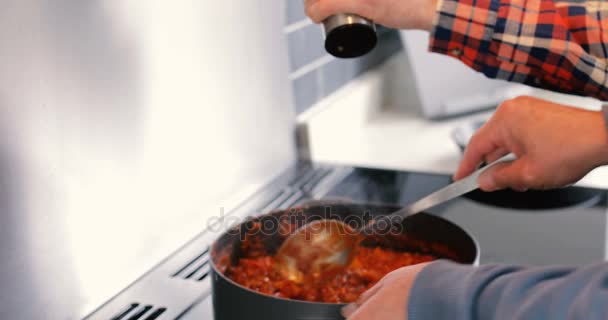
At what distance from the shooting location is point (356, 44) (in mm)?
782

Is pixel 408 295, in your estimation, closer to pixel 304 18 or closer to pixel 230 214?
pixel 230 214

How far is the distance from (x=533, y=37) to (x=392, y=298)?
517 mm

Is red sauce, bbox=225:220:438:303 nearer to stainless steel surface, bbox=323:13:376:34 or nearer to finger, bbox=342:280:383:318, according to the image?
finger, bbox=342:280:383:318

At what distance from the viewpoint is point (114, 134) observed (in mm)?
891

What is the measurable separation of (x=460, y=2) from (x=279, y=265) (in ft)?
1.37

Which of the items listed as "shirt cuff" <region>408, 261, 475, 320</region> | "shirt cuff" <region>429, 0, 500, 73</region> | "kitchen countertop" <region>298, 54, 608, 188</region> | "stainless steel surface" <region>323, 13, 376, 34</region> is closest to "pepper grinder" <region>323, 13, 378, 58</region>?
"stainless steel surface" <region>323, 13, 376, 34</region>

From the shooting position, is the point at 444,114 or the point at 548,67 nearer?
the point at 548,67

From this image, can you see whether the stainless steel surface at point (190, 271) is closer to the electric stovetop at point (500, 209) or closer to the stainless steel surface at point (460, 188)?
the electric stovetop at point (500, 209)

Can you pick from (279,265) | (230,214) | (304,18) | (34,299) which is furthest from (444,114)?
(34,299)

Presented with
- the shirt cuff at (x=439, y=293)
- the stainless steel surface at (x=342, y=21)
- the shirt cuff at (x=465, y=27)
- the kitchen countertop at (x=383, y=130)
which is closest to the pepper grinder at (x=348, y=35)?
the stainless steel surface at (x=342, y=21)

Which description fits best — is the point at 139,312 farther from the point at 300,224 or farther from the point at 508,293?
the point at 508,293

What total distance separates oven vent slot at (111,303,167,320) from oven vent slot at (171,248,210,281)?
0.08m

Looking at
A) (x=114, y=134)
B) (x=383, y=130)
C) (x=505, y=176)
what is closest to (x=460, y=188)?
(x=505, y=176)

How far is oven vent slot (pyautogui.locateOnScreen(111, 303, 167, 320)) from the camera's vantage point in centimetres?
85
